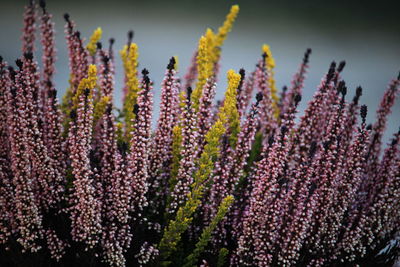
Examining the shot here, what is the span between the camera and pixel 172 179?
1093 mm

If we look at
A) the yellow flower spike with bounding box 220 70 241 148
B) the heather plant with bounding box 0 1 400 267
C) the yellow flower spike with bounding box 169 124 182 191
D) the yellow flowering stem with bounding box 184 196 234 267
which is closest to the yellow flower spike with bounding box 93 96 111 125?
the heather plant with bounding box 0 1 400 267

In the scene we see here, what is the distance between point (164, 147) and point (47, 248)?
42cm

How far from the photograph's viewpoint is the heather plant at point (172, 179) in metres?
0.94

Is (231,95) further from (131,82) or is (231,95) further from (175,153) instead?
(131,82)

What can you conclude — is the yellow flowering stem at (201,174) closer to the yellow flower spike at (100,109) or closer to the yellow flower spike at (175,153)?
the yellow flower spike at (175,153)

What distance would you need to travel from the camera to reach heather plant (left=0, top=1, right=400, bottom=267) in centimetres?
94

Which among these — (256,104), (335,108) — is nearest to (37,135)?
(256,104)

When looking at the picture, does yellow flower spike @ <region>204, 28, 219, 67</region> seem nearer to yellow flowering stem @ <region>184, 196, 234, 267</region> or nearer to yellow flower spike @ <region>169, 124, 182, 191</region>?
yellow flower spike @ <region>169, 124, 182, 191</region>

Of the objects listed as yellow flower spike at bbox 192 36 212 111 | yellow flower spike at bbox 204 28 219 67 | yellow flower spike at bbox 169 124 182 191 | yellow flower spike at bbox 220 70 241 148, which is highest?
yellow flower spike at bbox 204 28 219 67

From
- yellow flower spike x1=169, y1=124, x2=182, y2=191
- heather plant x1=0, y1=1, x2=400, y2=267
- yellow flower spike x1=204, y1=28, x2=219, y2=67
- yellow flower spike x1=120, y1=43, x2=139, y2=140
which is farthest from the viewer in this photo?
yellow flower spike x1=204, y1=28, x2=219, y2=67

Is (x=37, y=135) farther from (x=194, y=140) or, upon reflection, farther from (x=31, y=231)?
(x=194, y=140)

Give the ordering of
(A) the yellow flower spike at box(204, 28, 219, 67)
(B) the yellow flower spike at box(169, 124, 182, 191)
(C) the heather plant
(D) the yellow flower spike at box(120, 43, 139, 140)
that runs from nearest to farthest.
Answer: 1. (C) the heather plant
2. (B) the yellow flower spike at box(169, 124, 182, 191)
3. (D) the yellow flower spike at box(120, 43, 139, 140)
4. (A) the yellow flower spike at box(204, 28, 219, 67)

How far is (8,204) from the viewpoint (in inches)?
39.0

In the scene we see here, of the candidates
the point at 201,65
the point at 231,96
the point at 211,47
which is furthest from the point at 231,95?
the point at 211,47
